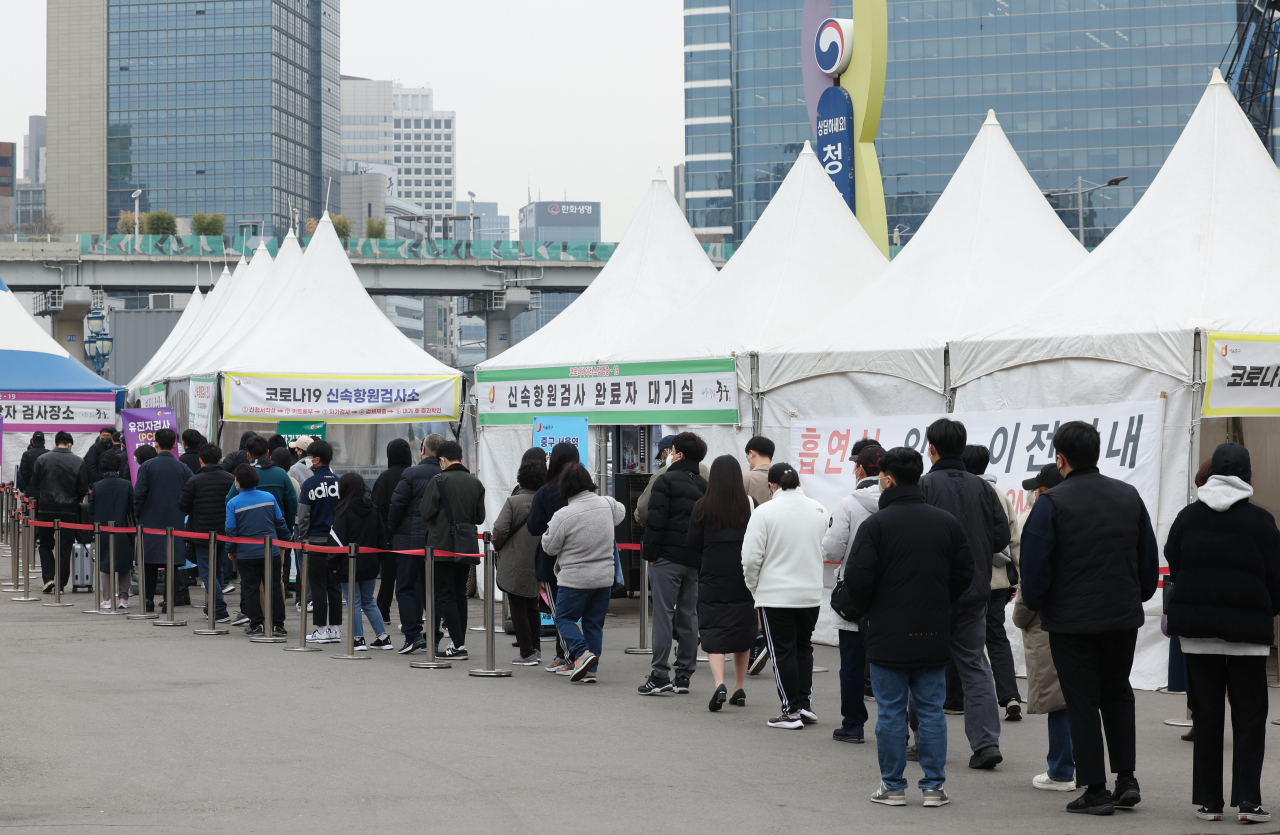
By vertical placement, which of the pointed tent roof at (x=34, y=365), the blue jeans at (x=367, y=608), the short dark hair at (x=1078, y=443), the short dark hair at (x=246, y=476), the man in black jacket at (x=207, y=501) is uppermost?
the pointed tent roof at (x=34, y=365)

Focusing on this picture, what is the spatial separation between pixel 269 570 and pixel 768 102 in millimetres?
100762

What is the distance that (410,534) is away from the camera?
11.2 m

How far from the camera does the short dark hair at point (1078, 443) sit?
6.22m

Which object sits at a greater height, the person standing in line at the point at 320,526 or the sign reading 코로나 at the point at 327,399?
the sign reading 코로나 at the point at 327,399

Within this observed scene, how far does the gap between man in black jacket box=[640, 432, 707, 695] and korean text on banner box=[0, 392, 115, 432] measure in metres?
15.9

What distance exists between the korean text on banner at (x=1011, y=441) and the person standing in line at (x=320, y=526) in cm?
428

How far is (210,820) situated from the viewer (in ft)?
19.2

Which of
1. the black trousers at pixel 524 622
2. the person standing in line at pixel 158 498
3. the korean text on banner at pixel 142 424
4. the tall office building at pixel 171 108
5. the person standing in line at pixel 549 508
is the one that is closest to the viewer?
the person standing in line at pixel 549 508

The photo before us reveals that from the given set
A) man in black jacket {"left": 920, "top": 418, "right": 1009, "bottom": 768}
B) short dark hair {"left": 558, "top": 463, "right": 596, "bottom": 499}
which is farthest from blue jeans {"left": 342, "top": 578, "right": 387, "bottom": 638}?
man in black jacket {"left": 920, "top": 418, "right": 1009, "bottom": 768}

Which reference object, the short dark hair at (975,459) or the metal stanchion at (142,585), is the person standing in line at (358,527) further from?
the short dark hair at (975,459)

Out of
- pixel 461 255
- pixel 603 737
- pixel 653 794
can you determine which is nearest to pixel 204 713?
pixel 603 737

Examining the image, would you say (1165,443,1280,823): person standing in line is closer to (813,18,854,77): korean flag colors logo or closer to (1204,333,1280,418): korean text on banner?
(1204,333,1280,418): korean text on banner

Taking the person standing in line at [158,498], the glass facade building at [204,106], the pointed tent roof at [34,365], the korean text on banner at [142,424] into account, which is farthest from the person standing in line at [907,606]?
the glass facade building at [204,106]

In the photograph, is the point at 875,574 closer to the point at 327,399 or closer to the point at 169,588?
the point at 169,588
